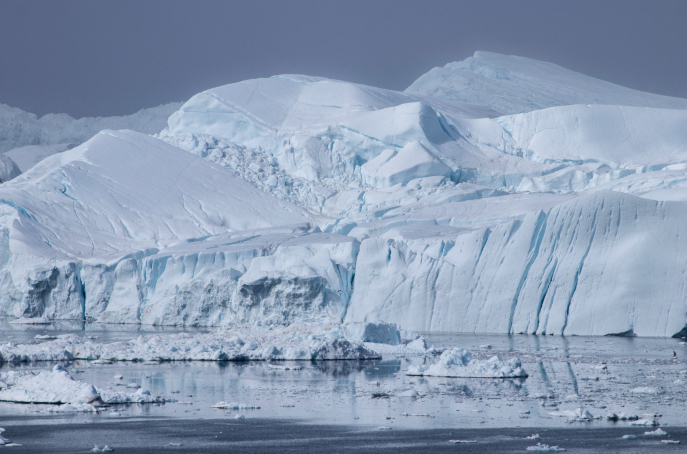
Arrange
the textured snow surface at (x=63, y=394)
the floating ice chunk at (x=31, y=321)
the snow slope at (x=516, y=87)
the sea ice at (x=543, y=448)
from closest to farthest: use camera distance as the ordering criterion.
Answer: the sea ice at (x=543, y=448) < the textured snow surface at (x=63, y=394) < the floating ice chunk at (x=31, y=321) < the snow slope at (x=516, y=87)

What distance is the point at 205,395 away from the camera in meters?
11.6

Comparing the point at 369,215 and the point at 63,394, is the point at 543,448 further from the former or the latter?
the point at 369,215

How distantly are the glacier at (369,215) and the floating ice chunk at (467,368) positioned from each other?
25.0ft

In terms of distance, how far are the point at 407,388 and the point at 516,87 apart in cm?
4773

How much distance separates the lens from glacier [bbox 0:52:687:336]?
22047mm

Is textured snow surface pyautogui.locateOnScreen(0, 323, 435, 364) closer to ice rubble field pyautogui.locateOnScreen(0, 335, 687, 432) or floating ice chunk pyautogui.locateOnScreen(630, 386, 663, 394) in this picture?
ice rubble field pyautogui.locateOnScreen(0, 335, 687, 432)

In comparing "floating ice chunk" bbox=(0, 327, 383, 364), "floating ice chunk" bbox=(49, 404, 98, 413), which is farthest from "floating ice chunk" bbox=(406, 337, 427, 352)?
"floating ice chunk" bbox=(49, 404, 98, 413)

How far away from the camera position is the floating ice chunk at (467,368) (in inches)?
531

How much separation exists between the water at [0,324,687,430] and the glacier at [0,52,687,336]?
429 centimetres

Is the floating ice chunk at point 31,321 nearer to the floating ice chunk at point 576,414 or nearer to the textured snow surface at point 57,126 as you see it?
the floating ice chunk at point 576,414

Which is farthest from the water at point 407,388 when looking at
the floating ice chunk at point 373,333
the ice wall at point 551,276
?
the ice wall at point 551,276

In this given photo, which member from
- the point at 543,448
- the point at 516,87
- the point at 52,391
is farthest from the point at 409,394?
the point at 516,87

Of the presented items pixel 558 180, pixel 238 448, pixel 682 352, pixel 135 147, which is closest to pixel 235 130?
pixel 135 147

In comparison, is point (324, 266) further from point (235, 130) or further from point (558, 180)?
point (235, 130)
